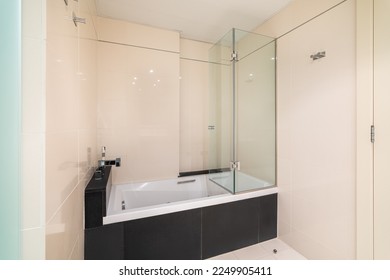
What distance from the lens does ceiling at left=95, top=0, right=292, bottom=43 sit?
5.35 ft

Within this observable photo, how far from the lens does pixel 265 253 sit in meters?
1.54

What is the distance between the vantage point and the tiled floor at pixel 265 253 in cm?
148

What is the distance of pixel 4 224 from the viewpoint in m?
0.55

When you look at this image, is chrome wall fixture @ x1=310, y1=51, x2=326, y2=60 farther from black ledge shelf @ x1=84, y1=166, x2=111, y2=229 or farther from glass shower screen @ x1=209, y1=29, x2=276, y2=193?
black ledge shelf @ x1=84, y1=166, x2=111, y2=229

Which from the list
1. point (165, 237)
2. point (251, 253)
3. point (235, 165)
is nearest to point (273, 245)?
point (251, 253)

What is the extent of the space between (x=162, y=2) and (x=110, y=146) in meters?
1.61

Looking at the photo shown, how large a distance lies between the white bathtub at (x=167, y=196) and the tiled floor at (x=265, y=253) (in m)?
0.49

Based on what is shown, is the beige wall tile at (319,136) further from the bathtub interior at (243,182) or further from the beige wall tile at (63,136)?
the beige wall tile at (63,136)

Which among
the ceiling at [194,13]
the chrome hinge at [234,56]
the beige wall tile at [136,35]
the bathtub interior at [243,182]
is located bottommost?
the bathtub interior at [243,182]

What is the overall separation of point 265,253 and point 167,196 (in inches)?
47.4

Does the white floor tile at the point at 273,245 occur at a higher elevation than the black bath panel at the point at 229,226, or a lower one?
lower

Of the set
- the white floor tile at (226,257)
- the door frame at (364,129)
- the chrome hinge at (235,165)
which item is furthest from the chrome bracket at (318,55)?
the white floor tile at (226,257)
